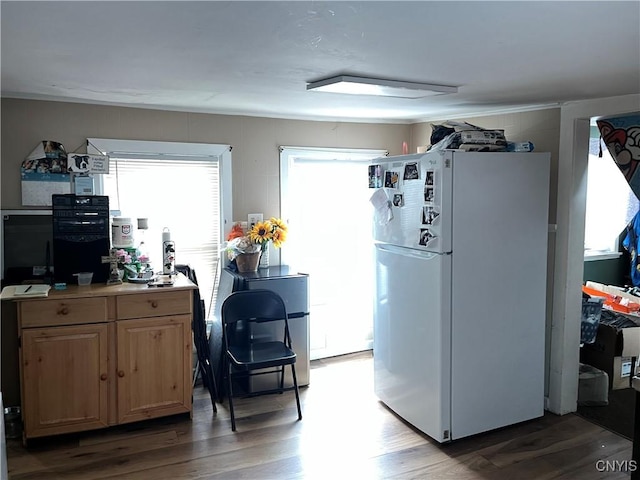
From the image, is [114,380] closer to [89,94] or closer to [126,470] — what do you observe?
[126,470]

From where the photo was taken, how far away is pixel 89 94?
10.8ft

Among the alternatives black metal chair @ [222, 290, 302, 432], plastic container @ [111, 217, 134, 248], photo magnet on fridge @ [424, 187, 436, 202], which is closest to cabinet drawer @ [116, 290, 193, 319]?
black metal chair @ [222, 290, 302, 432]

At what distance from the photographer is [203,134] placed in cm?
398

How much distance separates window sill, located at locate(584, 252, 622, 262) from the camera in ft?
17.0

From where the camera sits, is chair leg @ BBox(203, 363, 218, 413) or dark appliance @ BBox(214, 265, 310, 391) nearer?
chair leg @ BBox(203, 363, 218, 413)

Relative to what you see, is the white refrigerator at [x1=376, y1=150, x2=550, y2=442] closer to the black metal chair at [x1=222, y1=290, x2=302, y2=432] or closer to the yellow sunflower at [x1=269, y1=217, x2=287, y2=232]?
the black metal chair at [x1=222, y1=290, x2=302, y2=432]

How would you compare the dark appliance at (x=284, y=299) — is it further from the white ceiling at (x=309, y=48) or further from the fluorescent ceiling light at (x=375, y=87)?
the fluorescent ceiling light at (x=375, y=87)

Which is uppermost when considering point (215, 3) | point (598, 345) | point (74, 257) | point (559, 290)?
point (215, 3)

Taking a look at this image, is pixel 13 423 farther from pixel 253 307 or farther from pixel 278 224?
pixel 278 224

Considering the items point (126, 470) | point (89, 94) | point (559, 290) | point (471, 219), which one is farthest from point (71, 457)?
point (559, 290)

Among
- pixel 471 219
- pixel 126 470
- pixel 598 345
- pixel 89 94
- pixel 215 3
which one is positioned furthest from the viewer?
pixel 598 345

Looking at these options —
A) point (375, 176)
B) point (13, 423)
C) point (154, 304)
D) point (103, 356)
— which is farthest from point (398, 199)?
point (13, 423)

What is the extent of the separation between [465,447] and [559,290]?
118 centimetres

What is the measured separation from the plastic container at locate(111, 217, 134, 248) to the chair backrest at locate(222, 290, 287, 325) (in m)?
0.76
